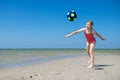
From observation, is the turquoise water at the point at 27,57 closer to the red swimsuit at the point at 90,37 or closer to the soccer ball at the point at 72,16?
the soccer ball at the point at 72,16

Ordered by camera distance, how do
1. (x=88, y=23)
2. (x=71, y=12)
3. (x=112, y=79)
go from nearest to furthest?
(x=112, y=79) < (x=88, y=23) < (x=71, y=12)

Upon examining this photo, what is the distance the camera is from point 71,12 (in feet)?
32.2

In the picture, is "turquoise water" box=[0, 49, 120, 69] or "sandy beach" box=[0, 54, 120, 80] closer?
"sandy beach" box=[0, 54, 120, 80]

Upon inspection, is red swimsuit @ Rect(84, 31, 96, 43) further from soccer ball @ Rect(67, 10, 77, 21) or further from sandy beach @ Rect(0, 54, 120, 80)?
sandy beach @ Rect(0, 54, 120, 80)

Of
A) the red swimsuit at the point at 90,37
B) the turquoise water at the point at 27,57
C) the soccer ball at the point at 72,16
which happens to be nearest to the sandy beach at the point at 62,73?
the red swimsuit at the point at 90,37

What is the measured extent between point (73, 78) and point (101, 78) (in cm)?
73

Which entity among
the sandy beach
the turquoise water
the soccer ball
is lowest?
the sandy beach

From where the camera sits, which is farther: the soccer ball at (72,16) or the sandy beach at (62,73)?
the soccer ball at (72,16)

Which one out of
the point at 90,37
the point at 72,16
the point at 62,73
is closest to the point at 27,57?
the point at 72,16

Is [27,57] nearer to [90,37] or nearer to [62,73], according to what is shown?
[90,37]

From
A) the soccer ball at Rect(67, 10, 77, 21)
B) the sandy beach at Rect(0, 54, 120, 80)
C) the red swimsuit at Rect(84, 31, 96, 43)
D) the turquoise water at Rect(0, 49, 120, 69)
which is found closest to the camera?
the sandy beach at Rect(0, 54, 120, 80)

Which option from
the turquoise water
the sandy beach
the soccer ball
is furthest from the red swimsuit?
the turquoise water

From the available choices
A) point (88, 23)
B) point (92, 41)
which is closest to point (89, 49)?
point (92, 41)

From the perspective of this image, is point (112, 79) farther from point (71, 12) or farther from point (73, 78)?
point (71, 12)
